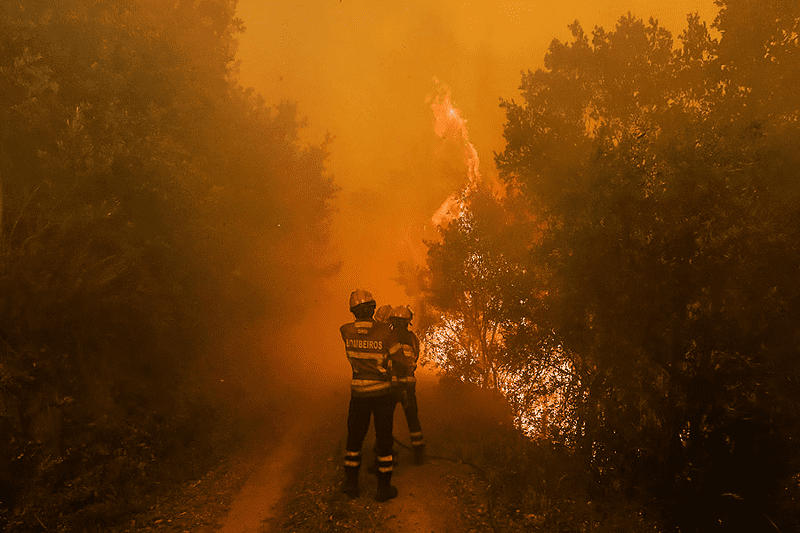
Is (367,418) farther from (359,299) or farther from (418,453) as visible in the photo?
(359,299)

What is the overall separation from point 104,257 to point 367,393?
6.82 metres

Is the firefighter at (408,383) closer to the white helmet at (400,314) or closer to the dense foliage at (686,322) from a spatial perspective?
the white helmet at (400,314)

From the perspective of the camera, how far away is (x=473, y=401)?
14.4m

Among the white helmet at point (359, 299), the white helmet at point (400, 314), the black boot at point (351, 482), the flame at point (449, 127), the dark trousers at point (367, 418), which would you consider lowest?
the black boot at point (351, 482)

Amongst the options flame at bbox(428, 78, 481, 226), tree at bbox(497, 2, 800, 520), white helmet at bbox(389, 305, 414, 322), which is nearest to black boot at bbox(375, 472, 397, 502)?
white helmet at bbox(389, 305, 414, 322)

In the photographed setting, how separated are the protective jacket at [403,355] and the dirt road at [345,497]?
1.89m

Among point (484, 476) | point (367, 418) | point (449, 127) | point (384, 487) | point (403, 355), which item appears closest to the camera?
point (384, 487)

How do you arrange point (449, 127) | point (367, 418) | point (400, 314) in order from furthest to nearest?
point (449, 127) → point (400, 314) → point (367, 418)

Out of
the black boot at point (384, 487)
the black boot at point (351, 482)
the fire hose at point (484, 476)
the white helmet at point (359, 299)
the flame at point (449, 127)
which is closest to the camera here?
the fire hose at point (484, 476)

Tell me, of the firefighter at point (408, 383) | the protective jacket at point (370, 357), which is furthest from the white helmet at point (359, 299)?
the firefighter at point (408, 383)

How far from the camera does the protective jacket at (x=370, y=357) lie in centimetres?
817

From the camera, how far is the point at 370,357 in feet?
26.8

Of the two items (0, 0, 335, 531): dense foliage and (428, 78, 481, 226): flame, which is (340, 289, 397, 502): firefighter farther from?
(428, 78, 481, 226): flame

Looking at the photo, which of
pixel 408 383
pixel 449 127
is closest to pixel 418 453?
pixel 408 383
